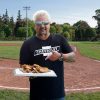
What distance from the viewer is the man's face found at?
5312 millimetres

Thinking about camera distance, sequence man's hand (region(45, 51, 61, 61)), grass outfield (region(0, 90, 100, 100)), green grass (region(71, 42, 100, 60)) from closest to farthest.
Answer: man's hand (region(45, 51, 61, 61)) < grass outfield (region(0, 90, 100, 100)) < green grass (region(71, 42, 100, 60))

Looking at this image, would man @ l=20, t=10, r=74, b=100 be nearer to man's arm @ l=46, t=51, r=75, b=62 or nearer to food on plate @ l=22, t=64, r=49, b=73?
man's arm @ l=46, t=51, r=75, b=62

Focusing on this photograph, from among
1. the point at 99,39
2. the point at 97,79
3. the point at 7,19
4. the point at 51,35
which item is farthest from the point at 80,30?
the point at 51,35

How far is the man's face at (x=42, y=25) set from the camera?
531 cm

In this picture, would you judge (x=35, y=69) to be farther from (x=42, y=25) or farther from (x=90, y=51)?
(x=90, y=51)

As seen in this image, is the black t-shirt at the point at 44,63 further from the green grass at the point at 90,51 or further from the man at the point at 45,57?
the green grass at the point at 90,51

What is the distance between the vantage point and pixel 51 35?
5.56 metres

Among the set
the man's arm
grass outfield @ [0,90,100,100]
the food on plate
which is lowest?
grass outfield @ [0,90,100,100]

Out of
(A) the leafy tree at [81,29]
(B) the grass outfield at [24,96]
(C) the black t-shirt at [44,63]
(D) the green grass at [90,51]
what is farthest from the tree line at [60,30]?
(C) the black t-shirt at [44,63]

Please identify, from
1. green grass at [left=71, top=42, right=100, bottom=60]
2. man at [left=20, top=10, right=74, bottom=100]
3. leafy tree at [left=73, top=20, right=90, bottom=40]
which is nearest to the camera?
man at [left=20, top=10, right=74, bottom=100]

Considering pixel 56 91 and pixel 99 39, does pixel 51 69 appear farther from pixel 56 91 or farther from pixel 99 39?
pixel 99 39

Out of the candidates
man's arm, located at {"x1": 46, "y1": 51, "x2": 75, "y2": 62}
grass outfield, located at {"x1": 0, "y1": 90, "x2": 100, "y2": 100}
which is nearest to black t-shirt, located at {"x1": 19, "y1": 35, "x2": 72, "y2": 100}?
man's arm, located at {"x1": 46, "y1": 51, "x2": 75, "y2": 62}

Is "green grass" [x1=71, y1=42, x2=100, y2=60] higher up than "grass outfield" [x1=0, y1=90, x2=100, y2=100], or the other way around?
"grass outfield" [x1=0, y1=90, x2=100, y2=100]

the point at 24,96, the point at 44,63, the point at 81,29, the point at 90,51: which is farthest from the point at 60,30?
the point at 44,63
